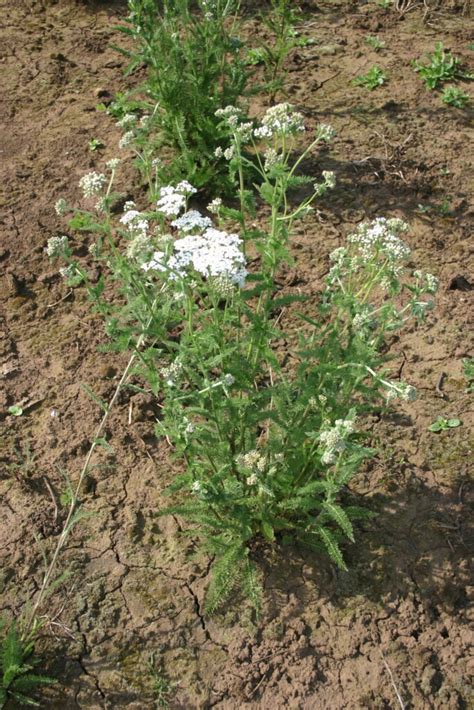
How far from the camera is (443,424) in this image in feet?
12.8

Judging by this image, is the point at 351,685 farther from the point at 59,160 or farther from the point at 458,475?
the point at 59,160

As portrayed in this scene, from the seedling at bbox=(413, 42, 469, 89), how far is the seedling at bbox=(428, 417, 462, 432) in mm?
3685

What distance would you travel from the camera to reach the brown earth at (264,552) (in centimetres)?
308

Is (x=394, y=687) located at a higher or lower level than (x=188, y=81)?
lower

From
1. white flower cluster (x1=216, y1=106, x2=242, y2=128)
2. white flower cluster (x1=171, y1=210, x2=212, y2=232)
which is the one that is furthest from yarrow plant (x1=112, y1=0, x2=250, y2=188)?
white flower cluster (x1=171, y1=210, x2=212, y2=232)

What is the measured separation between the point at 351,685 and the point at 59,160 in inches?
174

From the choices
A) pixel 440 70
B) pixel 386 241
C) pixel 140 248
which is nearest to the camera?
pixel 140 248

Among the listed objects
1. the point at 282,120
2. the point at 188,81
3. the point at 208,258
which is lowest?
the point at 188,81

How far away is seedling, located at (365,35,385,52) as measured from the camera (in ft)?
22.1

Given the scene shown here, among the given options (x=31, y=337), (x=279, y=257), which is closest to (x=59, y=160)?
(x=31, y=337)

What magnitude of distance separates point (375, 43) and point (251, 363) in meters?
5.03

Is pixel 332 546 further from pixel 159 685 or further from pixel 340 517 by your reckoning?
pixel 159 685

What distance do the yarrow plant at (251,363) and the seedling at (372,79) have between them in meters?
3.74

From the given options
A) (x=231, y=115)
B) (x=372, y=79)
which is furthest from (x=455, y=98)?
(x=231, y=115)
